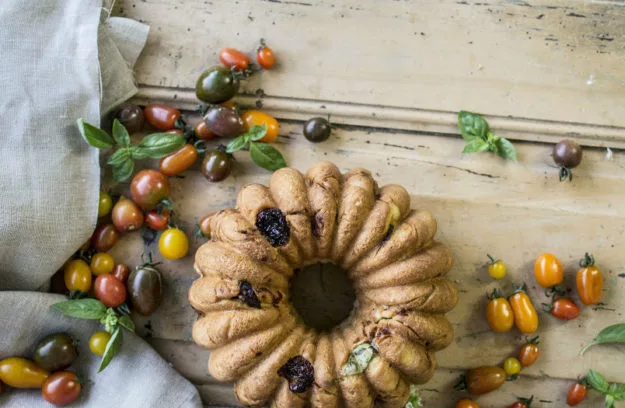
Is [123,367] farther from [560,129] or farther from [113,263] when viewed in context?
[560,129]

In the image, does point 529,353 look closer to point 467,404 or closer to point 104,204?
point 467,404

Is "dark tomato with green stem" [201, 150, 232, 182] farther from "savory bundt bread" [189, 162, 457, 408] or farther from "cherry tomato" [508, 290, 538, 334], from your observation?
"cherry tomato" [508, 290, 538, 334]

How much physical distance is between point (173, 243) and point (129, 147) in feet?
1.33

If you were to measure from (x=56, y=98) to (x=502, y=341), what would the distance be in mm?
1961

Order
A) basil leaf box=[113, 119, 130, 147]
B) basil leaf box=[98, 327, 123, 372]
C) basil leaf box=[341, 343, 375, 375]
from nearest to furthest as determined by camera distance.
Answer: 1. basil leaf box=[341, 343, 375, 375]
2. basil leaf box=[98, 327, 123, 372]
3. basil leaf box=[113, 119, 130, 147]

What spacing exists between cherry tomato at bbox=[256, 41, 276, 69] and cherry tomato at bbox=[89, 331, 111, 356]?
1205 mm

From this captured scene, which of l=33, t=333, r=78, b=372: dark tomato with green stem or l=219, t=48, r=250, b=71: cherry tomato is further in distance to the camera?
l=219, t=48, r=250, b=71: cherry tomato

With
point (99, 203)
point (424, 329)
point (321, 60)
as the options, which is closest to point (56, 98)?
point (99, 203)

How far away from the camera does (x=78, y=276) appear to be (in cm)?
229

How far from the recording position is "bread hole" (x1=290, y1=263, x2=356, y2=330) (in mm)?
2350

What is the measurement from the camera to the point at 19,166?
87.8 inches

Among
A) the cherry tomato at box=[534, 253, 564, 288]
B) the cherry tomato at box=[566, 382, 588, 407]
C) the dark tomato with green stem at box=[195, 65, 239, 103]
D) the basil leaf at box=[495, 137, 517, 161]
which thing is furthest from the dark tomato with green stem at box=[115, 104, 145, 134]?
the cherry tomato at box=[566, 382, 588, 407]

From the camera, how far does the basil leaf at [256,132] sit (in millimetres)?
2305

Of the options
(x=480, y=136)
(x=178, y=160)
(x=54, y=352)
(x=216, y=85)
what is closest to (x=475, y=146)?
(x=480, y=136)
